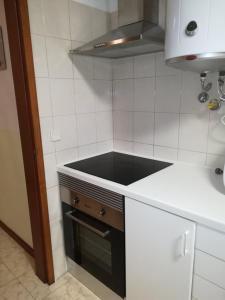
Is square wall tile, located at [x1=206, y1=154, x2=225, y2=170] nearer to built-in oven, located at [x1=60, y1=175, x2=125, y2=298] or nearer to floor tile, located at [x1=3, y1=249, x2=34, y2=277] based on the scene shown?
built-in oven, located at [x1=60, y1=175, x2=125, y2=298]

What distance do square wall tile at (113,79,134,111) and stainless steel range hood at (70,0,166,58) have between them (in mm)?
254

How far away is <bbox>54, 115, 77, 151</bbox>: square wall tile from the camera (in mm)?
1497

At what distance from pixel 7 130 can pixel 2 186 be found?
62 cm

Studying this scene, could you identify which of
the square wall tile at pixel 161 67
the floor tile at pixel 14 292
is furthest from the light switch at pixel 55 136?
the floor tile at pixel 14 292

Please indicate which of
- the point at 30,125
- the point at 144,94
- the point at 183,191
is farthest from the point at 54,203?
the point at 144,94

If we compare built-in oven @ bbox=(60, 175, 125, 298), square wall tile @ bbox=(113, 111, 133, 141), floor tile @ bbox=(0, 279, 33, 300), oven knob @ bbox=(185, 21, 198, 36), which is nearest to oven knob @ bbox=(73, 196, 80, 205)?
built-in oven @ bbox=(60, 175, 125, 298)

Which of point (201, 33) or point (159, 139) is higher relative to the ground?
point (201, 33)

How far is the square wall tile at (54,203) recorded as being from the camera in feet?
5.00

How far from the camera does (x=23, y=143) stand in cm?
144

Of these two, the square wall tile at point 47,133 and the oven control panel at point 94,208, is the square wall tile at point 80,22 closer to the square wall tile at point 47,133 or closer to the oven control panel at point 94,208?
the square wall tile at point 47,133

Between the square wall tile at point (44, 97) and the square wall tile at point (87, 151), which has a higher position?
the square wall tile at point (44, 97)

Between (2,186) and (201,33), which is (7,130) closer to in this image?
(2,186)

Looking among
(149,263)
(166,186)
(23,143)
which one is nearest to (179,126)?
(166,186)

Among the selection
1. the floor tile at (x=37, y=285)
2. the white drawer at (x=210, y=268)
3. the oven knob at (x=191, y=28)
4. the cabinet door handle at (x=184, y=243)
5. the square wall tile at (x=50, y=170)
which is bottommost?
the floor tile at (x=37, y=285)
